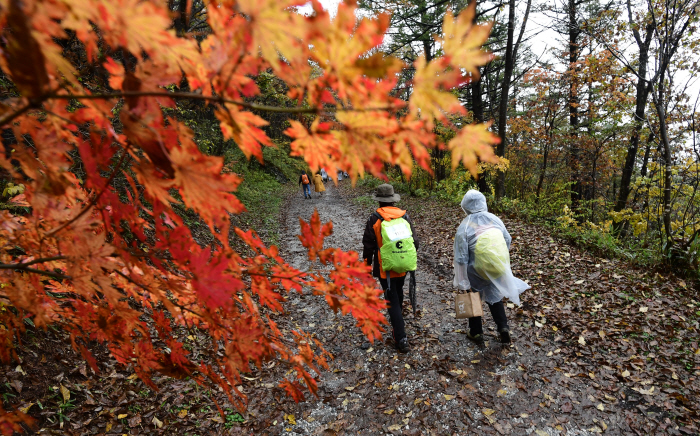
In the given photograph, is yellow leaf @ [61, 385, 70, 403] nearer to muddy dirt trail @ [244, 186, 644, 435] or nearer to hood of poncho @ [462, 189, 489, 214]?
muddy dirt trail @ [244, 186, 644, 435]

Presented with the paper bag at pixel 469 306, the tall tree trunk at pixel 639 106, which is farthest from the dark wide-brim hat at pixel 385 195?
the tall tree trunk at pixel 639 106

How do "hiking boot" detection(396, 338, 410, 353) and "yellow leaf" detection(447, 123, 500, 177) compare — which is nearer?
"yellow leaf" detection(447, 123, 500, 177)

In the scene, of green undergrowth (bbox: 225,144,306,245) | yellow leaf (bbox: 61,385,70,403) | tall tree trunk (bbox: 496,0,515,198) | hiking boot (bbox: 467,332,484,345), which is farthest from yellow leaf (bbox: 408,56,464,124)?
tall tree trunk (bbox: 496,0,515,198)

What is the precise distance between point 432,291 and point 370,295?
13.3 ft

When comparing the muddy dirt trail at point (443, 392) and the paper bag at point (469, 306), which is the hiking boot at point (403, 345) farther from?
the paper bag at point (469, 306)

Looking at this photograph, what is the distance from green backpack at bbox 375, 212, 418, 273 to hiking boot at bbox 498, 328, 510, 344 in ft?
4.60

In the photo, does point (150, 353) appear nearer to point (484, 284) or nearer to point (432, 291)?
point (484, 284)

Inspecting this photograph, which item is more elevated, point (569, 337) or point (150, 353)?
point (150, 353)

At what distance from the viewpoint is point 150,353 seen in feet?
6.24

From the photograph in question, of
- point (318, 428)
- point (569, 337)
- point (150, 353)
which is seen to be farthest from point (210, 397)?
point (569, 337)

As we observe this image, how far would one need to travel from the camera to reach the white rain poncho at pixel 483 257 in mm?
3492

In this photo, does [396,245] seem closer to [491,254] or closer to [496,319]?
[491,254]

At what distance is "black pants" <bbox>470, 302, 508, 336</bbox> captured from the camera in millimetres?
3727

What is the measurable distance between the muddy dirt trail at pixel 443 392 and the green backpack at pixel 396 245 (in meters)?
1.19
